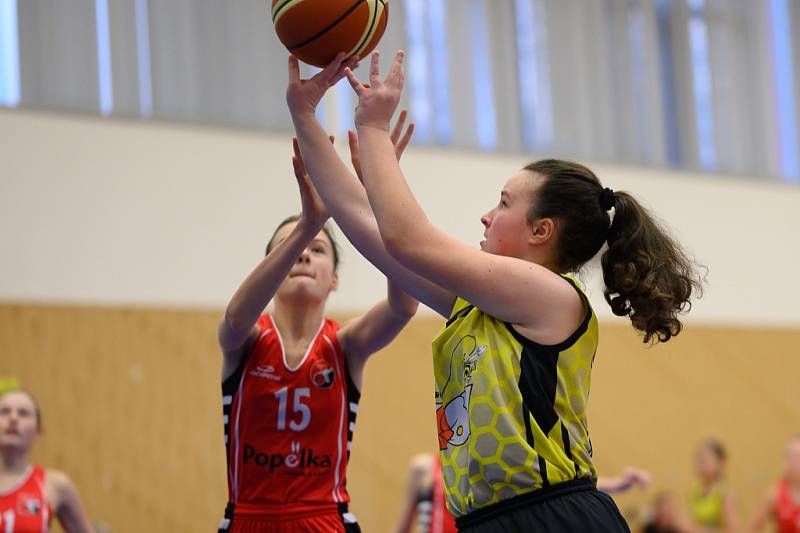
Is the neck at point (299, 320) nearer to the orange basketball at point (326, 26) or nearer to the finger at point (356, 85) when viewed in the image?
the orange basketball at point (326, 26)

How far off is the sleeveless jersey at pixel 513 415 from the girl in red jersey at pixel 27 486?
148 inches

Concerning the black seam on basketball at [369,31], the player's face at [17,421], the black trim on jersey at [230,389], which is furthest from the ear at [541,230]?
the player's face at [17,421]

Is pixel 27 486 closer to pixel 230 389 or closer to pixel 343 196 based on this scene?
pixel 230 389

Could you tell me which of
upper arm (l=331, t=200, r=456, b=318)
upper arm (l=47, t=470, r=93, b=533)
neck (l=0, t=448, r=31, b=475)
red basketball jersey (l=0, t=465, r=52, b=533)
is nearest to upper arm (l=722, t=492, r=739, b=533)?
upper arm (l=47, t=470, r=93, b=533)

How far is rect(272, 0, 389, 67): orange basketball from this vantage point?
9.45 ft

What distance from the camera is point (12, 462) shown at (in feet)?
18.6

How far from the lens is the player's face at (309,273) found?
3.77 m

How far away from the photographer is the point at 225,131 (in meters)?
8.57

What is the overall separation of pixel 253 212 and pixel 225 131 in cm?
73

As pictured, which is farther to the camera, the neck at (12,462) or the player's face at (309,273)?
the neck at (12,462)

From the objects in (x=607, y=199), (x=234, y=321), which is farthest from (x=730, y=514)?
(x=607, y=199)

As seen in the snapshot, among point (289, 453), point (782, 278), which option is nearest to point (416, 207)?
point (289, 453)

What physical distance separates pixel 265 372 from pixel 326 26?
1.34 m

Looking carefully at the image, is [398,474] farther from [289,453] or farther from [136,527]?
[289,453]
